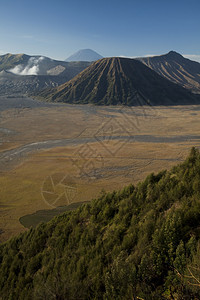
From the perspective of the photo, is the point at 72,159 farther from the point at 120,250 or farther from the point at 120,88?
the point at 120,88

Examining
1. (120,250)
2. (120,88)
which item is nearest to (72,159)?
(120,250)

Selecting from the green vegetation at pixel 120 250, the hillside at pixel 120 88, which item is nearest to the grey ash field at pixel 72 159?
the green vegetation at pixel 120 250

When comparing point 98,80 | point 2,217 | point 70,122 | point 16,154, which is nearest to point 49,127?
point 70,122

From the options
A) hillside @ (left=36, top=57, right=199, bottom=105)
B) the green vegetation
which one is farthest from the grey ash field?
hillside @ (left=36, top=57, right=199, bottom=105)

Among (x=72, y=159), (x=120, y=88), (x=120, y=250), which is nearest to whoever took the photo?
(x=120, y=250)

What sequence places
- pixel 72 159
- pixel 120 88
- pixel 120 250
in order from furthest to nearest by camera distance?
pixel 120 88, pixel 72 159, pixel 120 250

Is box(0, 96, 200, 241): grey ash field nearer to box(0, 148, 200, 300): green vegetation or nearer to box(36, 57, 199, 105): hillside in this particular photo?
box(0, 148, 200, 300): green vegetation

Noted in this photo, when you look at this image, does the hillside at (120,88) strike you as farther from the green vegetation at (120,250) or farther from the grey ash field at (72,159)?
the green vegetation at (120,250)
